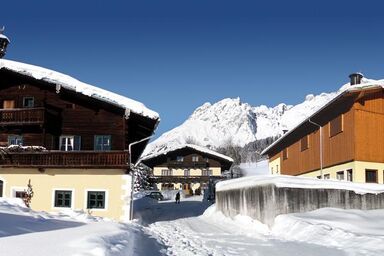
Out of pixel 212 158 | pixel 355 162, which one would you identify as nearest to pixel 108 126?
pixel 355 162

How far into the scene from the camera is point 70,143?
87.0 feet

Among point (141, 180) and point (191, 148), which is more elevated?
point (191, 148)

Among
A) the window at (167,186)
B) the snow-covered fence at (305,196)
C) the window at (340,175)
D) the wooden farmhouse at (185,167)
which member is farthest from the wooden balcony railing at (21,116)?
the window at (167,186)

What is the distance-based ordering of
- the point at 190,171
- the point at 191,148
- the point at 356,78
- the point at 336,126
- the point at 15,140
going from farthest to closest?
the point at 190,171, the point at 191,148, the point at 356,78, the point at 336,126, the point at 15,140

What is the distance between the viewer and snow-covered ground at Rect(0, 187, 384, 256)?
31.4 feet

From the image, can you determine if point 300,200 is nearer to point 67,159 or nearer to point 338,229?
point 338,229

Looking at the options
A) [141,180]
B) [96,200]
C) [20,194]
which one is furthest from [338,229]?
[141,180]

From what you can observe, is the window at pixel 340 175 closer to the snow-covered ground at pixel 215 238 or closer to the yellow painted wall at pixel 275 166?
the snow-covered ground at pixel 215 238

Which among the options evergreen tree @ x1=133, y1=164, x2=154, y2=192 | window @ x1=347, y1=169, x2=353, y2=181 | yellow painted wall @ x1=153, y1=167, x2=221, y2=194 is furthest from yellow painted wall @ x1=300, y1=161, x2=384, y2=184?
evergreen tree @ x1=133, y1=164, x2=154, y2=192

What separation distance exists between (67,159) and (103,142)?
87.1 inches

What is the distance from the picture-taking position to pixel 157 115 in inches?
984

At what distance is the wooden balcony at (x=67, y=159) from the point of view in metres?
24.3

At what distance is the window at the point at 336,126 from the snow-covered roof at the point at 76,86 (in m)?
9.78

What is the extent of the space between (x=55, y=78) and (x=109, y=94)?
304 centimetres
